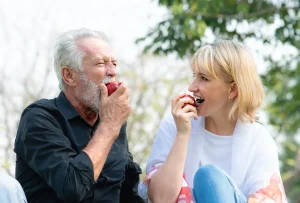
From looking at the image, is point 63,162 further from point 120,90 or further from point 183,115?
point 183,115

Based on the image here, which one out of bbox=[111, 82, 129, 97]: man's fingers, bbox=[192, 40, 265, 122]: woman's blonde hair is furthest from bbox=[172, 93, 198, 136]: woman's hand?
bbox=[111, 82, 129, 97]: man's fingers

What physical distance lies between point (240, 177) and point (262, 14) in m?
6.19

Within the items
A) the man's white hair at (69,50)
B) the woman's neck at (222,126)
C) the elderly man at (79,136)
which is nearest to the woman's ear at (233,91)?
the woman's neck at (222,126)

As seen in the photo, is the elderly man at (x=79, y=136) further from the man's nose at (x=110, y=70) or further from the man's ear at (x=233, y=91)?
the man's ear at (x=233, y=91)

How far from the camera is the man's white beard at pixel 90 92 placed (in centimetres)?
386

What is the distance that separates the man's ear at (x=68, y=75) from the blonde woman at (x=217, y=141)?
1.78 feet

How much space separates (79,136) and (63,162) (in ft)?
1.19

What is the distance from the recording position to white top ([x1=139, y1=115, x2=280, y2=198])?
12.7 ft

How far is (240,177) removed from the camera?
3883mm

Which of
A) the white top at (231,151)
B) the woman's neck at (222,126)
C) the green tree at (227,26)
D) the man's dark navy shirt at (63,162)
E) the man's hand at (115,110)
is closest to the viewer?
the man's dark navy shirt at (63,162)

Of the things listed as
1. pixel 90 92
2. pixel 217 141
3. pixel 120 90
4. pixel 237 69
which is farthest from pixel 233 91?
pixel 90 92

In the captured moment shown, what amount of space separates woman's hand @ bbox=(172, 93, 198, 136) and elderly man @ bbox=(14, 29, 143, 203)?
0.27 m

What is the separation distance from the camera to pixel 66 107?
386 centimetres

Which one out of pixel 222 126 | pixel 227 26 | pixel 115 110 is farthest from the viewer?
pixel 227 26
